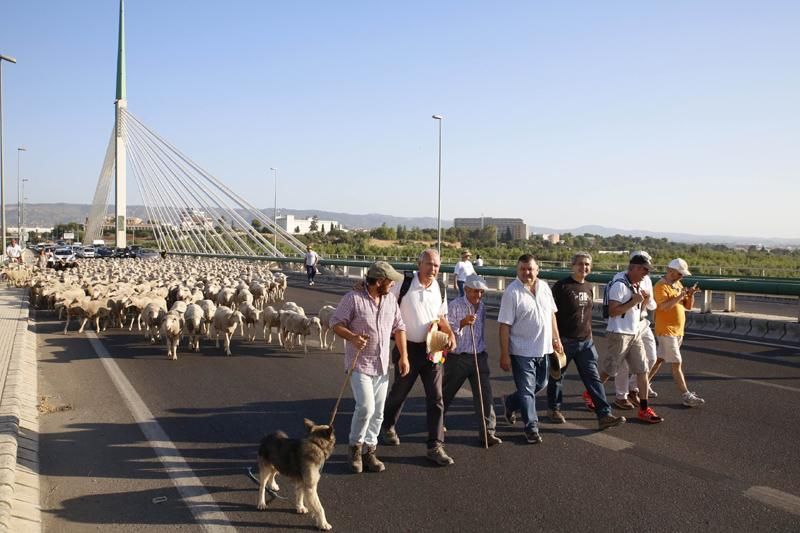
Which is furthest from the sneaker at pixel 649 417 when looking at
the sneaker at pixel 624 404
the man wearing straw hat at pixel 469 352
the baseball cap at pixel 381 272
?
the baseball cap at pixel 381 272

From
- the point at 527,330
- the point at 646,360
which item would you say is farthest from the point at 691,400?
the point at 527,330

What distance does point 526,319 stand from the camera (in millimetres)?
6340

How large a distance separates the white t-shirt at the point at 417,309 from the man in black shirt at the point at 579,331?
5.36ft

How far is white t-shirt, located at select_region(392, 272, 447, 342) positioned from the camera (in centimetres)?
599

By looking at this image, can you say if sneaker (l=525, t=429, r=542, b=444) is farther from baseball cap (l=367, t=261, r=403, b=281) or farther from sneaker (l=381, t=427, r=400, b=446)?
baseball cap (l=367, t=261, r=403, b=281)

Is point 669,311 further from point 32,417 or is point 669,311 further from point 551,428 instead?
point 32,417

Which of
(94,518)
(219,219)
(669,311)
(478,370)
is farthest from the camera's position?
(219,219)

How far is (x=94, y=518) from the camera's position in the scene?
474 cm

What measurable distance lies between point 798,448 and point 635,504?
7.74ft

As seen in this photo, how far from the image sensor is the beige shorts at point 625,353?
7.30 metres

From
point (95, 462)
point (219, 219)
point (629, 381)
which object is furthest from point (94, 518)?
point (219, 219)

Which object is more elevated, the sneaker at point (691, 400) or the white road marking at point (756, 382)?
the sneaker at point (691, 400)

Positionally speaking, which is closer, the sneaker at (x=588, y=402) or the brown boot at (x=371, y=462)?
the brown boot at (x=371, y=462)

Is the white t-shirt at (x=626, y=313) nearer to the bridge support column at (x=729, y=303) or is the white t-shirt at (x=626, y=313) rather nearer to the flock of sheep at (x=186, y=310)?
the flock of sheep at (x=186, y=310)
